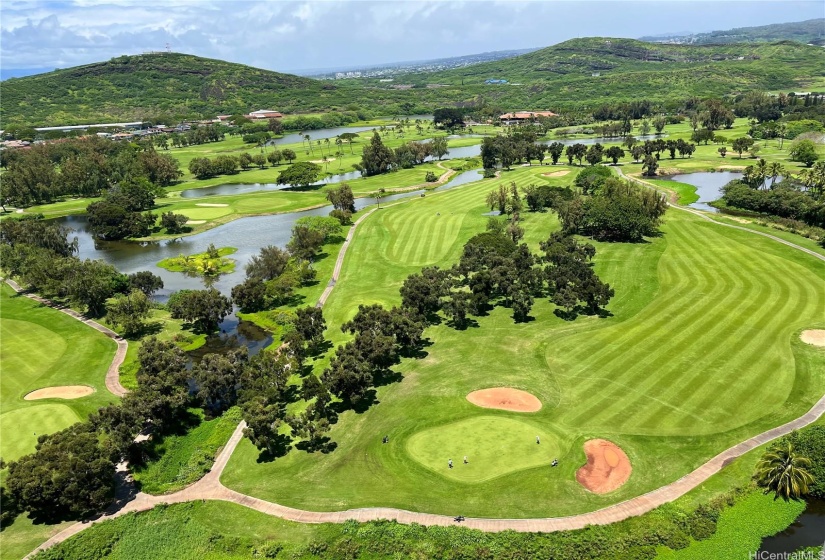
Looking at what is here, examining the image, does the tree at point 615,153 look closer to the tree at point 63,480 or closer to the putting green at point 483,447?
the putting green at point 483,447

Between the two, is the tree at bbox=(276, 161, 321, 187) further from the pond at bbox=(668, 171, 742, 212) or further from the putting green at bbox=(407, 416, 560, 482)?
the putting green at bbox=(407, 416, 560, 482)

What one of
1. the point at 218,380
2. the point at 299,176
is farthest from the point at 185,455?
the point at 299,176

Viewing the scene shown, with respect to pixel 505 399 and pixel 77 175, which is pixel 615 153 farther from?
pixel 77 175

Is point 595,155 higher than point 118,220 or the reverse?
higher

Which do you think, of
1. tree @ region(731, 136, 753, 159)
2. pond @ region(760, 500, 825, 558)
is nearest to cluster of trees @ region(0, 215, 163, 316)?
pond @ region(760, 500, 825, 558)

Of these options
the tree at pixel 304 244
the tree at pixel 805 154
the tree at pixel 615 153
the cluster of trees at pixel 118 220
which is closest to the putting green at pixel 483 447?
the tree at pixel 304 244
